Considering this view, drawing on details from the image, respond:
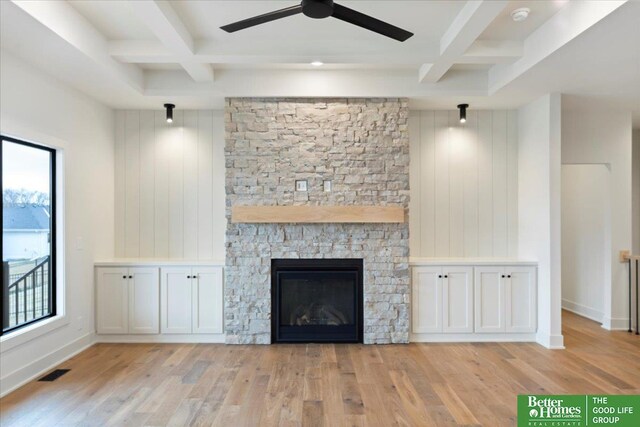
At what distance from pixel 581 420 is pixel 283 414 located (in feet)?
6.23

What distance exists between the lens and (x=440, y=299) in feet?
14.4

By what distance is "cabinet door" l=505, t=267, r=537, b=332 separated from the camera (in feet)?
14.5

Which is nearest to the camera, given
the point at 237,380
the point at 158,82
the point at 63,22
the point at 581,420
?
the point at 581,420

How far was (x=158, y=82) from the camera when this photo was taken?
426 cm

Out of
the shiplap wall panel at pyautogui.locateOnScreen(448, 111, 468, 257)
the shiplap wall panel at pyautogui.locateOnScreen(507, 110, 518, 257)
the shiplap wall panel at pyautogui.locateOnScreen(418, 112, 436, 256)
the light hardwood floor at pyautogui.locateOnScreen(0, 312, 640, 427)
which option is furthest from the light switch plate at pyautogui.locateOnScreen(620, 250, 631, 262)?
the shiplap wall panel at pyautogui.locateOnScreen(418, 112, 436, 256)

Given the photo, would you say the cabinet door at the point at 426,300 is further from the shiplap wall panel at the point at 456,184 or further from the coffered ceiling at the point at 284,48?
the coffered ceiling at the point at 284,48

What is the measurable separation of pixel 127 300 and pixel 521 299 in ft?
14.6

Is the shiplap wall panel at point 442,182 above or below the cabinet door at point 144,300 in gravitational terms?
above

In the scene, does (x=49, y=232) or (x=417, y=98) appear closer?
(x=49, y=232)

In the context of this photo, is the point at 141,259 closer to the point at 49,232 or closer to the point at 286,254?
the point at 49,232

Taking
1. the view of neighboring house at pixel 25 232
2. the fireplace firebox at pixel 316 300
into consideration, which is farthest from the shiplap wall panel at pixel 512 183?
the view of neighboring house at pixel 25 232

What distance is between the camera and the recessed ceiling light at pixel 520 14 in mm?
2908

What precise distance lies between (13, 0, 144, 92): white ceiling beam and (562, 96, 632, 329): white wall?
5.05m

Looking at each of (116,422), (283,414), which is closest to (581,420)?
(283,414)
